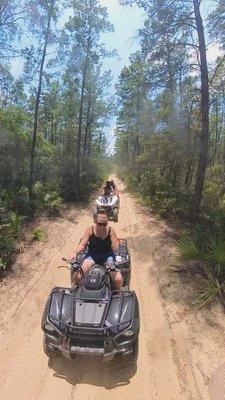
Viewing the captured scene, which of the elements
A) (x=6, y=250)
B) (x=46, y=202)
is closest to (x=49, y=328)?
(x=6, y=250)

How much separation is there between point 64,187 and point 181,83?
406 inches

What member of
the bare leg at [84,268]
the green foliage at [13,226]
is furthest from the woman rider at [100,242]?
the green foliage at [13,226]

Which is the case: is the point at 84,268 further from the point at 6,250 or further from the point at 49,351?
the point at 6,250

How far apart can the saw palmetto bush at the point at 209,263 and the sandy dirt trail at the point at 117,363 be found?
553 mm

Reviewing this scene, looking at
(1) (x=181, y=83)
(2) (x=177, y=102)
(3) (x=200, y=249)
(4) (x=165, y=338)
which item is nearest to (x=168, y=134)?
(2) (x=177, y=102)

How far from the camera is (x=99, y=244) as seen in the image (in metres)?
6.60

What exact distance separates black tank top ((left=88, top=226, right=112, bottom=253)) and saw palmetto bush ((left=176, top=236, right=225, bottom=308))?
7.37ft

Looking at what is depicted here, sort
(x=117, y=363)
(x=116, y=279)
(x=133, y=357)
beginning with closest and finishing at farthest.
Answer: (x=133, y=357), (x=117, y=363), (x=116, y=279)

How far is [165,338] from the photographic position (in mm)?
5957

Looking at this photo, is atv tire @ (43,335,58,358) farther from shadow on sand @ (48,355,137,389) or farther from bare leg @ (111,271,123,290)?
bare leg @ (111,271,123,290)

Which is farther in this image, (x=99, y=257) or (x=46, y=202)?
(x=46, y=202)

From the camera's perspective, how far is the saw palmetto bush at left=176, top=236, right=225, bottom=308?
278 inches

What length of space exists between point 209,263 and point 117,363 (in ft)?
11.8

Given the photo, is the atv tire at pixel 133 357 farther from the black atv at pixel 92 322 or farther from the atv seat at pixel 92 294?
the atv seat at pixel 92 294
